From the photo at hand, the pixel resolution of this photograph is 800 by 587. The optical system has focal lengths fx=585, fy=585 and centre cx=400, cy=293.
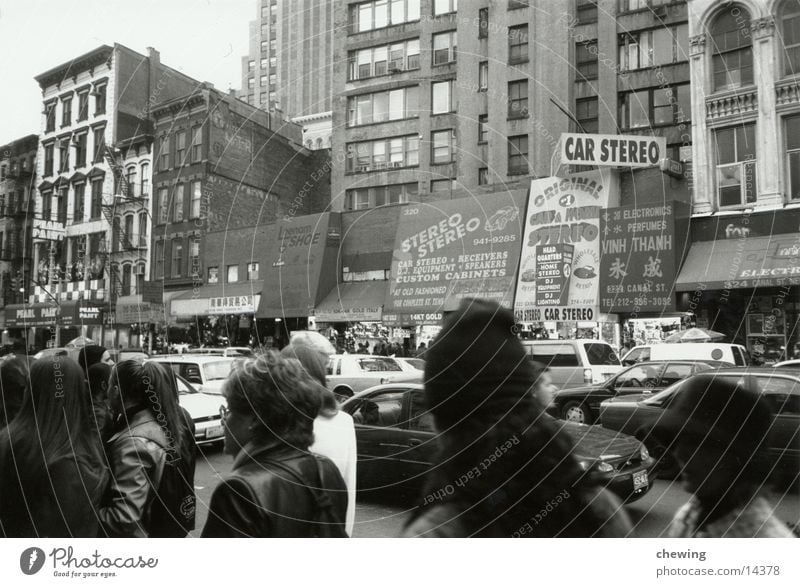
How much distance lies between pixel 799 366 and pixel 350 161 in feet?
13.4

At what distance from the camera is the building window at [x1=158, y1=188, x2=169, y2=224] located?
2562mm

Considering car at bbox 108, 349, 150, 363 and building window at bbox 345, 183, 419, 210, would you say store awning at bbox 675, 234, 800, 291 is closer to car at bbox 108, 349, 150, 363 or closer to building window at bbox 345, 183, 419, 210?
building window at bbox 345, 183, 419, 210

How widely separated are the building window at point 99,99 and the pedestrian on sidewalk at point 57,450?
4.07 feet

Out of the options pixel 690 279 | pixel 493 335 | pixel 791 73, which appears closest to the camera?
pixel 493 335

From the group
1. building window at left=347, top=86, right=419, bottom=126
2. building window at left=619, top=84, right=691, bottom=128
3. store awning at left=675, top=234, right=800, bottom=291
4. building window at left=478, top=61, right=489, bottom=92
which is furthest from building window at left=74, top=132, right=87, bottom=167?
store awning at left=675, top=234, right=800, bottom=291

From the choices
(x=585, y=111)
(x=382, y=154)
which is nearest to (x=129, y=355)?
(x=382, y=154)

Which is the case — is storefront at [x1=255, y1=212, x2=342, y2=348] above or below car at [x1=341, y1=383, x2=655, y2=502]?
above

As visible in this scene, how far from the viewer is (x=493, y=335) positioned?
1.78 m

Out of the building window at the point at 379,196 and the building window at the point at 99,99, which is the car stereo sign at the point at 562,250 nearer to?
the building window at the point at 379,196

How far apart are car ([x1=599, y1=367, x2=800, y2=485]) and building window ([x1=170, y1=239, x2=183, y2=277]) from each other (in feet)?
7.21

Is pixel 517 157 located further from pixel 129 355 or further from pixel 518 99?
pixel 129 355

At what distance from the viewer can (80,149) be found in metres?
2.81
